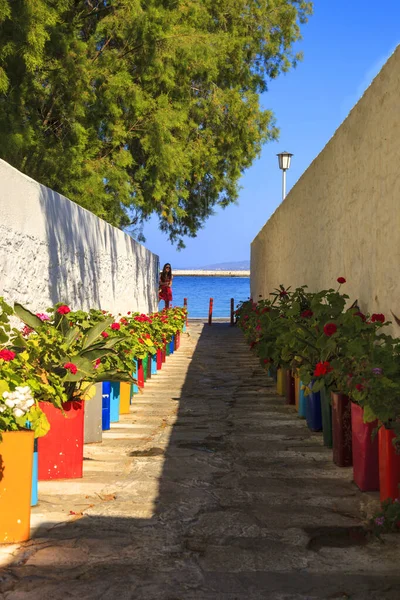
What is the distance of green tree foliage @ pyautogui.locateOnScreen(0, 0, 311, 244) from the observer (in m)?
13.9

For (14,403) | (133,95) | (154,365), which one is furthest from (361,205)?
(133,95)

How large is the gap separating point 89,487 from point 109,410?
87.6 inches

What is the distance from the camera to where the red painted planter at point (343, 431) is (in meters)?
5.68

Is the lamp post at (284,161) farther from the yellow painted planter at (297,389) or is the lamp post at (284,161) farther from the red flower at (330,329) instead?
the red flower at (330,329)

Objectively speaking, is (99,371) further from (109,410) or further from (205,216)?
(205,216)

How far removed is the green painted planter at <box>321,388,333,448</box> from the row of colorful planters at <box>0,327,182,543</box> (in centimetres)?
176

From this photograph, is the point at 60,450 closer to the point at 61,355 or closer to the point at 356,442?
the point at 61,355

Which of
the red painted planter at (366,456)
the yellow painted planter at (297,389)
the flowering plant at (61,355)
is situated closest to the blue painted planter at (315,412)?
the yellow painted planter at (297,389)

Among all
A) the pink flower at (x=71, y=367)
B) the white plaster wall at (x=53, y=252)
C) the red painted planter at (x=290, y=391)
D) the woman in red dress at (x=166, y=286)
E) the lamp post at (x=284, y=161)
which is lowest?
the red painted planter at (x=290, y=391)

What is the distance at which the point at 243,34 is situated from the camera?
74.7ft

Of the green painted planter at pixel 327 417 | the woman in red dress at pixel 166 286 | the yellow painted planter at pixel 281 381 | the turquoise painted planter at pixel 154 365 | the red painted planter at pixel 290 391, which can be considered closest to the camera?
the green painted planter at pixel 327 417

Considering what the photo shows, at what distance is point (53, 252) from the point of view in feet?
25.9

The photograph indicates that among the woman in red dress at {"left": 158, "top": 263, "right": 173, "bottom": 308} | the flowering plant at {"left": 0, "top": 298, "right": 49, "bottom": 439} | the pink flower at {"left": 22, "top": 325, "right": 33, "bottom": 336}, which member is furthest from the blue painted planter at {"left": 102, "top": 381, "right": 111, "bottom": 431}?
the woman in red dress at {"left": 158, "top": 263, "right": 173, "bottom": 308}

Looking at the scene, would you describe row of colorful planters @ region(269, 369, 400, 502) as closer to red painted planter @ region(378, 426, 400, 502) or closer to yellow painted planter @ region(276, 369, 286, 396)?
red painted planter @ region(378, 426, 400, 502)
